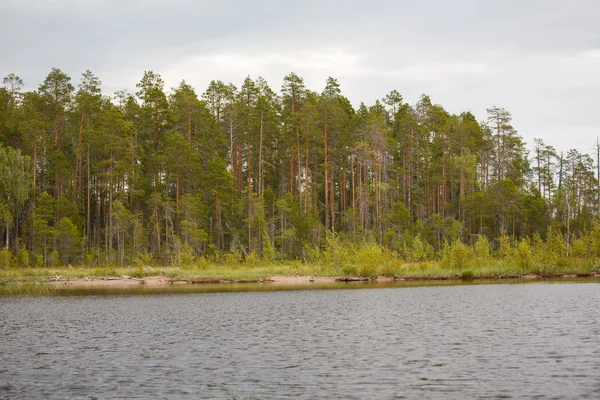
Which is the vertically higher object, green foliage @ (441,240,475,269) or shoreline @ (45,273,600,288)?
green foliage @ (441,240,475,269)

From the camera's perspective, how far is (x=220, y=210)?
83.5 m

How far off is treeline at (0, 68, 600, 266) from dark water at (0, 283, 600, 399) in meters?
37.1

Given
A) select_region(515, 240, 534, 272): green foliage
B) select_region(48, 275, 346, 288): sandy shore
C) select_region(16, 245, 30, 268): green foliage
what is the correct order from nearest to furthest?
select_region(48, 275, 346, 288): sandy shore
select_region(515, 240, 534, 272): green foliage
select_region(16, 245, 30, 268): green foliage

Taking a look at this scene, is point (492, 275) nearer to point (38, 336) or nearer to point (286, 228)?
point (286, 228)

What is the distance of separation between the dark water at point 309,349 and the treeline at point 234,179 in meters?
37.1

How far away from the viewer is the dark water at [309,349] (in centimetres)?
1463

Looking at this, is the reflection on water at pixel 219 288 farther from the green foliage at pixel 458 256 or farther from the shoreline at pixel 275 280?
the green foliage at pixel 458 256

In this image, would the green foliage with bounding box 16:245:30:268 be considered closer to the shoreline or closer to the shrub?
the shoreline

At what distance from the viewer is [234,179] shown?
82.6m

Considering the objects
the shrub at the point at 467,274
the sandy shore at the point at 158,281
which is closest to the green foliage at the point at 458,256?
the shrub at the point at 467,274

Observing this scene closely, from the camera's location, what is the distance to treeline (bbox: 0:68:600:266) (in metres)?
75.1

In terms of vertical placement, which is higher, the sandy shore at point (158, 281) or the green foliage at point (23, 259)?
the green foliage at point (23, 259)

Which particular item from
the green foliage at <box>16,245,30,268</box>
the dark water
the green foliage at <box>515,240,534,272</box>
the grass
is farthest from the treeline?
the dark water

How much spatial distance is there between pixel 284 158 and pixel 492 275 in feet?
137
